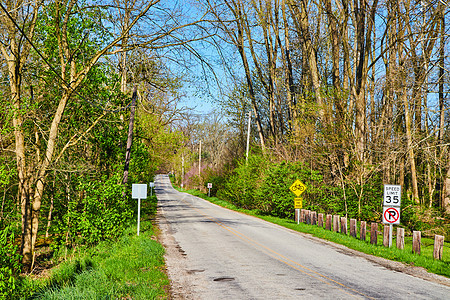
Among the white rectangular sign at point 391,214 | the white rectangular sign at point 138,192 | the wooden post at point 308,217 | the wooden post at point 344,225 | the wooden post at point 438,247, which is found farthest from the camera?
the wooden post at point 308,217

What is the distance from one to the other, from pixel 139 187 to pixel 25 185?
4.85m

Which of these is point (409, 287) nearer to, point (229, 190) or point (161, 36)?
point (161, 36)

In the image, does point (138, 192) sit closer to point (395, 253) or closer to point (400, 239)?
point (395, 253)

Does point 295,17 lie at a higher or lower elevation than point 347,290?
higher

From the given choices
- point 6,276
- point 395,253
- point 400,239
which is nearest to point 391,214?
point 400,239


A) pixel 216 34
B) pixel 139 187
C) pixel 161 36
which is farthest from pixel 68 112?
pixel 216 34

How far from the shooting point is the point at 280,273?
9578 millimetres

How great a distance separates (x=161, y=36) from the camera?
35.1ft

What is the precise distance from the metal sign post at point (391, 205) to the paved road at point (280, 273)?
6.67 feet

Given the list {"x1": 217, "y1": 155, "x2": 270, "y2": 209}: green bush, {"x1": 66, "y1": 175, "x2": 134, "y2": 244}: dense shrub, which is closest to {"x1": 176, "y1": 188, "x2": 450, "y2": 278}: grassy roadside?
{"x1": 66, "y1": 175, "x2": 134, "y2": 244}: dense shrub

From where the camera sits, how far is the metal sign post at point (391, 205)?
14.0 meters

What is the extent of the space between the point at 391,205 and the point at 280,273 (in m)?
6.59

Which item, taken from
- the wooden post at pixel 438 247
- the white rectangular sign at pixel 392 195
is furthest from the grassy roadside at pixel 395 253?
the white rectangular sign at pixel 392 195

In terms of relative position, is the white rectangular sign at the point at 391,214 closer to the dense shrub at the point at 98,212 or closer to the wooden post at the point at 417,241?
the wooden post at the point at 417,241
